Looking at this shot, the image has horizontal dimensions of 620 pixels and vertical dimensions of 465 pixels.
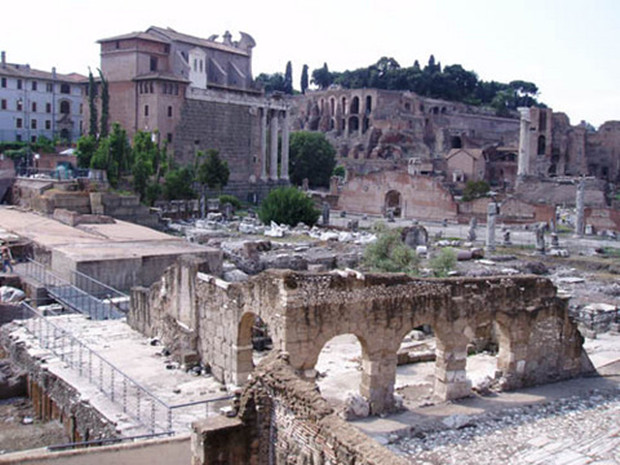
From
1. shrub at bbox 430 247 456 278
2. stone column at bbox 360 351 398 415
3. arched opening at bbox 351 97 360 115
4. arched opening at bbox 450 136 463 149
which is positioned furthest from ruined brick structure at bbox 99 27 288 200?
stone column at bbox 360 351 398 415

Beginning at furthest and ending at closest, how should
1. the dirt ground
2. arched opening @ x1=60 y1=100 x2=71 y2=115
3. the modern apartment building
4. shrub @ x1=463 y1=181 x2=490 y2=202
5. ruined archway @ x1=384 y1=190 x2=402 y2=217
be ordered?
1. arched opening @ x1=60 y1=100 x2=71 y2=115
2. the modern apartment building
3. shrub @ x1=463 y1=181 x2=490 y2=202
4. ruined archway @ x1=384 y1=190 x2=402 y2=217
5. the dirt ground

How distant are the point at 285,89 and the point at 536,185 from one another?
60714 millimetres

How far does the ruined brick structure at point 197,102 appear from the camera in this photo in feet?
187

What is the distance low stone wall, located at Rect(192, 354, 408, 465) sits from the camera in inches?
264

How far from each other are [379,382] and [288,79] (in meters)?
107

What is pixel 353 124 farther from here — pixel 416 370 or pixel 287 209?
pixel 416 370

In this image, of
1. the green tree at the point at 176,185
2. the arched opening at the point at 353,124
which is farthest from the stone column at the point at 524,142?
the arched opening at the point at 353,124

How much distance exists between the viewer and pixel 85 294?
2070 cm

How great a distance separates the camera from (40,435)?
1409 centimetres

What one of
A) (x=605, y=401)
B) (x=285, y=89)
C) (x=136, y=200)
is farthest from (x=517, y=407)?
(x=285, y=89)

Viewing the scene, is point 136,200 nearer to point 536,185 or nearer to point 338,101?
point 536,185

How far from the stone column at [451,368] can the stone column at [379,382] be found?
1.27m

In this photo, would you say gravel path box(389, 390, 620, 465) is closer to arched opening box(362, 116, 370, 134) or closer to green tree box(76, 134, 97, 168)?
green tree box(76, 134, 97, 168)

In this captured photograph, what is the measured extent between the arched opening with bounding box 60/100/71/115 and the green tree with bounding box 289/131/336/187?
21698mm
